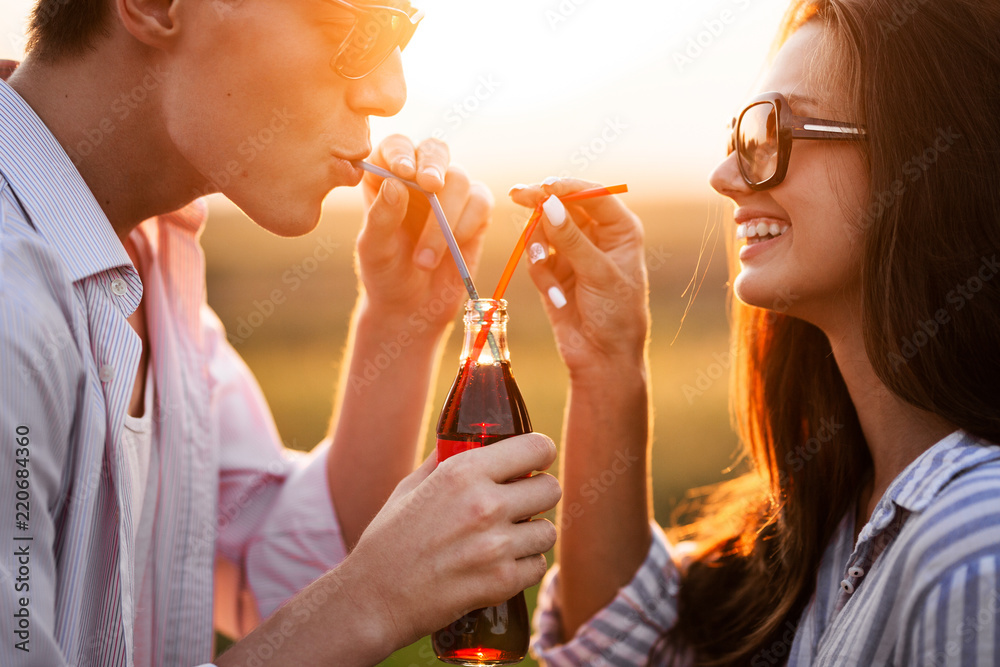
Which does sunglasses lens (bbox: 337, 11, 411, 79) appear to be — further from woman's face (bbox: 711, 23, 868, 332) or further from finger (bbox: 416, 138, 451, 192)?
woman's face (bbox: 711, 23, 868, 332)

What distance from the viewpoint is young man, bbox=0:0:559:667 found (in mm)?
1383

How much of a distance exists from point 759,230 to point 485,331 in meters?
0.84

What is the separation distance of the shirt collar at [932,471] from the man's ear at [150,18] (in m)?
1.94

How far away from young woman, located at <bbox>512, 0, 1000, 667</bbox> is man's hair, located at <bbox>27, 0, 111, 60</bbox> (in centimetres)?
113

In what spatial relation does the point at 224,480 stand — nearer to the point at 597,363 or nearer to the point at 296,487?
the point at 296,487

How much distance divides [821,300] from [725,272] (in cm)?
72

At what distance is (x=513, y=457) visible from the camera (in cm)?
144

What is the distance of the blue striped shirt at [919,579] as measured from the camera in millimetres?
1249

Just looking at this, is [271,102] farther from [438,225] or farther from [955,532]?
[955,532]

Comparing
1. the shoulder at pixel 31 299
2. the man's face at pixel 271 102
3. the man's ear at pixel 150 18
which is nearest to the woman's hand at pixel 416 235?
the man's face at pixel 271 102

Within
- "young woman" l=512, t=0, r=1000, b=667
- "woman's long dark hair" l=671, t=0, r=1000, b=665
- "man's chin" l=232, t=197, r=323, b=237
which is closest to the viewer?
"young woman" l=512, t=0, r=1000, b=667

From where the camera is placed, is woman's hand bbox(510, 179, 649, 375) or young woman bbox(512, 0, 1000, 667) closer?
young woman bbox(512, 0, 1000, 667)

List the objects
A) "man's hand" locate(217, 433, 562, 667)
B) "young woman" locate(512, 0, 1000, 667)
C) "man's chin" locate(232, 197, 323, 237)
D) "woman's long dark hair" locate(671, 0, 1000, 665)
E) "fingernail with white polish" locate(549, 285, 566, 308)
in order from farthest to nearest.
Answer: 1. "fingernail with white polish" locate(549, 285, 566, 308)
2. "man's chin" locate(232, 197, 323, 237)
3. "woman's long dark hair" locate(671, 0, 1000, 665)
4. "young woman" locate(512, 0, 1000, 667)
5. "man's hand" locate(217, 433, 562, 667)

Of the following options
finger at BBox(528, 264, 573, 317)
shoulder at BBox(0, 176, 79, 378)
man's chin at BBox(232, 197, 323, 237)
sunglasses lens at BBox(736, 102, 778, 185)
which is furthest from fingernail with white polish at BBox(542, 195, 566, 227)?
shoulder at BBox(0, 176, 79, 378)
